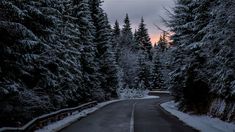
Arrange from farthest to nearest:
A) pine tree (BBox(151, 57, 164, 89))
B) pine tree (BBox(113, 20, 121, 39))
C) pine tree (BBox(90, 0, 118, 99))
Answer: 1. pine tree (BBox(113, 20, 121, 39))
2. pine tree (BBox(151, 57, 164, 89))
3. pine tree (BBox(90, 0, 118, 99))

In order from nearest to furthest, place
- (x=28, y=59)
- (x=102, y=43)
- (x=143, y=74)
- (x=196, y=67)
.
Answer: (x=28, y=59) → (x=196, y=67) → (x=102, y=43) → (x=143, y=74)

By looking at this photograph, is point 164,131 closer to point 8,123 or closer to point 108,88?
point 8,123

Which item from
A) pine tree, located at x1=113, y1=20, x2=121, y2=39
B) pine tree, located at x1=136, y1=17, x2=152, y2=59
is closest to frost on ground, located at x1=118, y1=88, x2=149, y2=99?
pine tree, located at x1=113, y1=20, x2=121, y2=39

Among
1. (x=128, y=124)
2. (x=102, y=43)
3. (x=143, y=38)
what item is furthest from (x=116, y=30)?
(x=128, y=124)

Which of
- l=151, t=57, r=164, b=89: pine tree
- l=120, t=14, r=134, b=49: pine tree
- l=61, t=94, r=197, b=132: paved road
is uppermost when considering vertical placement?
l=120, t=14, r=134, b=49: pine tree

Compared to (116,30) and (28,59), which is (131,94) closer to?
(116,30)

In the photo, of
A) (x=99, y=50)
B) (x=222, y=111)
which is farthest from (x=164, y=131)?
(x=99, y=50)

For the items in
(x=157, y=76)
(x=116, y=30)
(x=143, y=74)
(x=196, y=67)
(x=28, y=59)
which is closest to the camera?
(x=28, y=59)

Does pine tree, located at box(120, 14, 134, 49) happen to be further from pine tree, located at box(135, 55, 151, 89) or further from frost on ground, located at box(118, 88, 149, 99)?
frost on ground, located at box(118, 88, 149, 99)

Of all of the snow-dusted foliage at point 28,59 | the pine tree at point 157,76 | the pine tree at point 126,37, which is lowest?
the snow-dusted foliage at point 28,59

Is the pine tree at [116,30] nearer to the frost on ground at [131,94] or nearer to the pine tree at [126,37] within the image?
the pine tree at [126,37]

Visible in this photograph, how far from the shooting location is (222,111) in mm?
22031

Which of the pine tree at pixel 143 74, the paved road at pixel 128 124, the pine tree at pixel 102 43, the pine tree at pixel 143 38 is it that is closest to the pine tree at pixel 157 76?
the pine tree at pixel 143 74

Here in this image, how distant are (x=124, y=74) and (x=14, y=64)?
76.9 m
